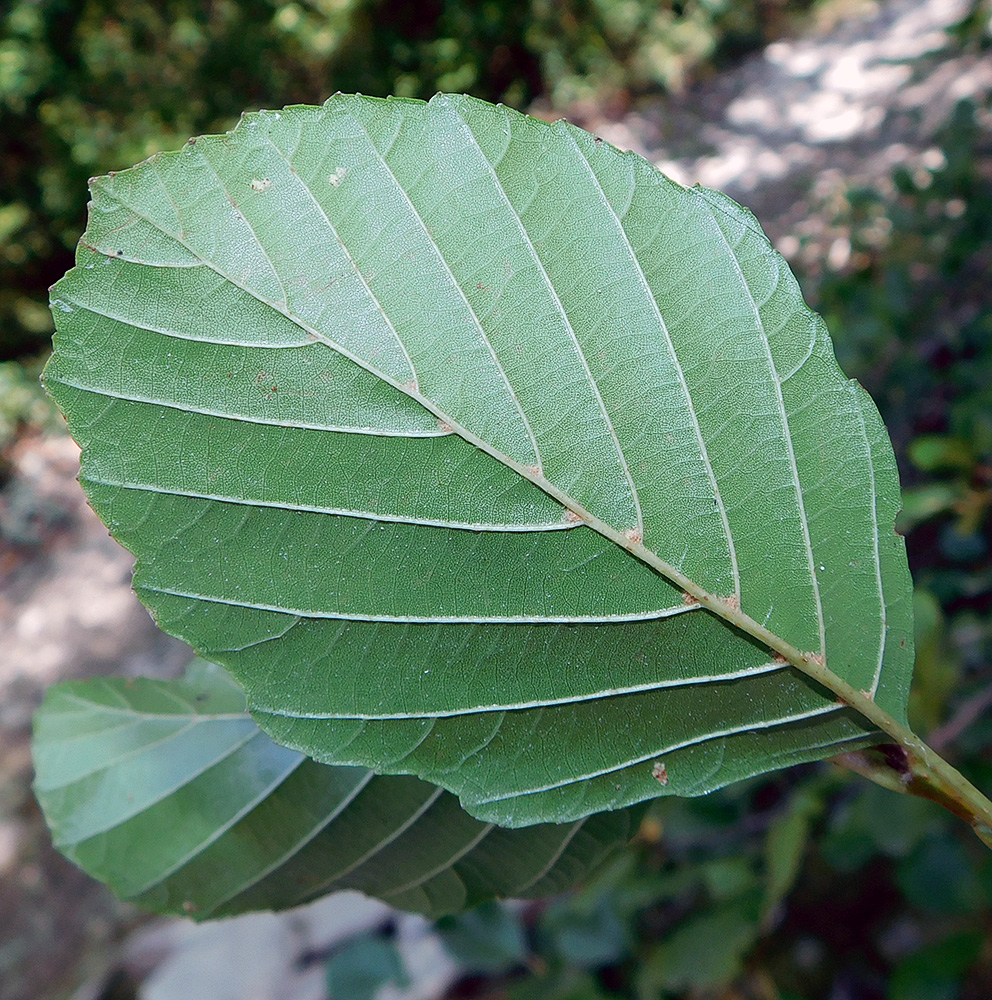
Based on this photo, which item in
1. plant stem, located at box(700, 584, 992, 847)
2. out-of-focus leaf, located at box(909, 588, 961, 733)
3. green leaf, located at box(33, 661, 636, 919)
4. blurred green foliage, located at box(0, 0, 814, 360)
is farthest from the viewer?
blurred green foliage, located at box(0, 0, 814, 360)

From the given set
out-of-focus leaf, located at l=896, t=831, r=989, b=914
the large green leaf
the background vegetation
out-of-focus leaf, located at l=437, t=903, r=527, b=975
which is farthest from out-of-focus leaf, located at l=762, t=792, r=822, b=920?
the large green leaf

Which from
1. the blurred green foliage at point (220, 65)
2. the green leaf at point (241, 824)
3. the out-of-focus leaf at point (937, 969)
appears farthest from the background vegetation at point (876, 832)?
the blurred green foliage at point (220, 65)

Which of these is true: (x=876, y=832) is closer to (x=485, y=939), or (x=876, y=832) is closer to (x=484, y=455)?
(x=485, y=939)

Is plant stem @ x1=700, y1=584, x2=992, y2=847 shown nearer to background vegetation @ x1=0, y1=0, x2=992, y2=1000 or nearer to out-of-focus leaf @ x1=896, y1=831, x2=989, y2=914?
background vegetation @ x1=0, y1=0, x2=992, y2=1000

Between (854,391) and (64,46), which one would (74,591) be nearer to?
(64,46)

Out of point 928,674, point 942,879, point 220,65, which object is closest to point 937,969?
point 942,879

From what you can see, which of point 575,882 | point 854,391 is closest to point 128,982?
point 575,882
